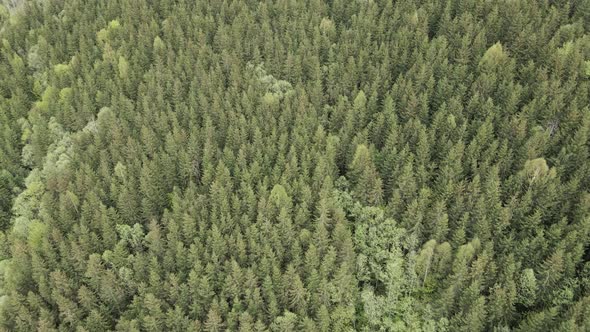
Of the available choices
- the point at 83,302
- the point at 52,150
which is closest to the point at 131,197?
the point at 83,302

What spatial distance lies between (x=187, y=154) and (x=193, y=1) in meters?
58.1

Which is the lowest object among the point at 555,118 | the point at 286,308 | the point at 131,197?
the point at 286,308

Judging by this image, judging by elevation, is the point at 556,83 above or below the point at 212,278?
above

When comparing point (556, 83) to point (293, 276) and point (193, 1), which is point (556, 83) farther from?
point (193, 1)

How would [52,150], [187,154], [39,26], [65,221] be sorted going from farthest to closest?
[39,26]
[52,150]
[187,154]
[65,221]

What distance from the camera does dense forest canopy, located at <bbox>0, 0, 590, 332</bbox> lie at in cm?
6638

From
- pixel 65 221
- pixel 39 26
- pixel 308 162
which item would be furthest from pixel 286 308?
pixel 39 26

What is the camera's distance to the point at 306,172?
79062 mm

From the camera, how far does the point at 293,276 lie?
2616 inches

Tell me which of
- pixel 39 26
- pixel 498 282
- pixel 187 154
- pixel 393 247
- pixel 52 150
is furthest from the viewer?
pixel 39 26

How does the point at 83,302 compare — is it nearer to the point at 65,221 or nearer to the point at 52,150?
the point at 65,221

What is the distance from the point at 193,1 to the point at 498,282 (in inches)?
3815

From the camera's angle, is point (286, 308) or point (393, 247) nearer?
point (286, 308)

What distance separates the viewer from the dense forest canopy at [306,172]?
66.4 metres
